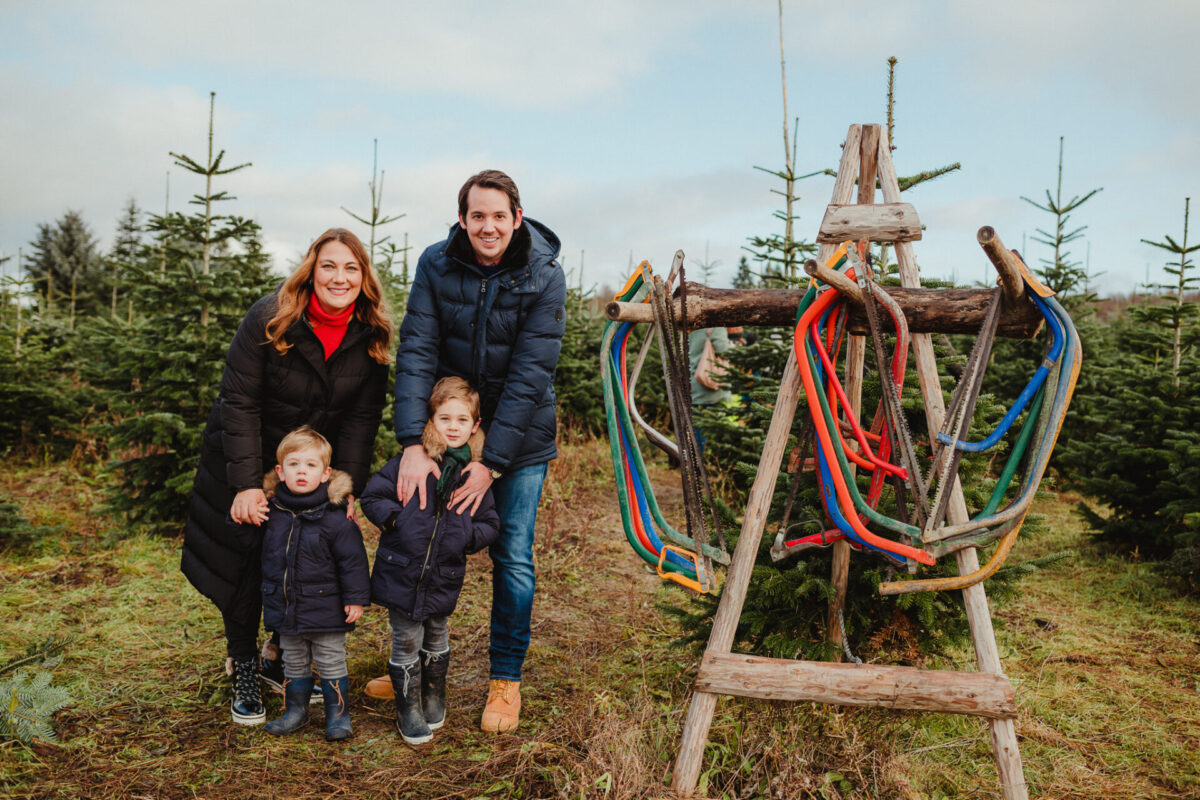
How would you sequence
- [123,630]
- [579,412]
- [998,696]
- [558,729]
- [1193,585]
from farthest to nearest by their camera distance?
[579,412] < [1193,585] < [123,630] < [558,729] < [998,696]

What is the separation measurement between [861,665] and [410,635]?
1.69 metres

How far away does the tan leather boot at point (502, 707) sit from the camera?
10.3ft

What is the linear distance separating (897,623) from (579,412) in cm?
748

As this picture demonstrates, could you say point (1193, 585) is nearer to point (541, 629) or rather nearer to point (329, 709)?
point (541, 629)

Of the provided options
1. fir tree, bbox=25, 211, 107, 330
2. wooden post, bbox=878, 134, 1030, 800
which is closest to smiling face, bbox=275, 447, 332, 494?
wooden post, bbox=878, 134, 1030, 800

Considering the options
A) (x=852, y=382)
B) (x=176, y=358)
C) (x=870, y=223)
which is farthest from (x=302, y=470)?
(x=176, y=358)

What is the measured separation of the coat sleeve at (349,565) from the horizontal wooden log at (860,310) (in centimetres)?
141

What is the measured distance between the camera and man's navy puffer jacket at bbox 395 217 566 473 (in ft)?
9.85

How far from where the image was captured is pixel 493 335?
10.1 ft

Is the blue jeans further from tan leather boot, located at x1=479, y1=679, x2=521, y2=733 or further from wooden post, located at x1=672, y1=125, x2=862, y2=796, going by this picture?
wooden post, located at x1=672, y1=125, x2=862, y2=796

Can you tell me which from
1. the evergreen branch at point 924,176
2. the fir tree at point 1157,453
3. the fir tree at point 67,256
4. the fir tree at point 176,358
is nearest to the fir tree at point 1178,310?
the fir tree at point 1157,453

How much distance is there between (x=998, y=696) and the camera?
96.5 inches

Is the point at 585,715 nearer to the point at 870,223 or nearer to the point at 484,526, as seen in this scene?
the point at 484,526

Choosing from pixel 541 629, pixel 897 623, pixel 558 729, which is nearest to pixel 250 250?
pixel 541 629
